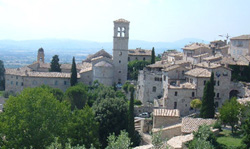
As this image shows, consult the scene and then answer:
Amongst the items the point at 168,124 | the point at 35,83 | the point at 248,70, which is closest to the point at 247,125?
the point at 168,124

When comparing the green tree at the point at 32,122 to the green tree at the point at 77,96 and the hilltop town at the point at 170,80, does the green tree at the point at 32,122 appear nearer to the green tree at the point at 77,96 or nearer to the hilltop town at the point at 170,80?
the hilltop town at the point at 170,80

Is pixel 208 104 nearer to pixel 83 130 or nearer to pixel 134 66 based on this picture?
pixel 83 130

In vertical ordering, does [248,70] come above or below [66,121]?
above

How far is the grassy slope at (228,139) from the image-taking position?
2855cm

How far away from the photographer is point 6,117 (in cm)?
2992

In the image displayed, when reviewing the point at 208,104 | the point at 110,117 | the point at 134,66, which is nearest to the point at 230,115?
the point at 208,104

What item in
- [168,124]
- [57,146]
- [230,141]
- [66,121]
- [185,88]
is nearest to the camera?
[57,146]

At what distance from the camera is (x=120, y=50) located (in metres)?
64.8

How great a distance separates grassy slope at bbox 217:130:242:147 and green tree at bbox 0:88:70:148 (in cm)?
1374

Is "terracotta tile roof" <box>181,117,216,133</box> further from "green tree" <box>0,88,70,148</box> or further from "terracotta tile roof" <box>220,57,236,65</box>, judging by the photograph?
"terracotta tile roof" <box>220,57,236,65</box>

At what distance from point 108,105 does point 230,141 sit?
50.0 ft

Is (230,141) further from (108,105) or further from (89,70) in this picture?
(89,70)

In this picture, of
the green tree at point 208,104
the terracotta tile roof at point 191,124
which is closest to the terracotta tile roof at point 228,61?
the green tree at point 208,104

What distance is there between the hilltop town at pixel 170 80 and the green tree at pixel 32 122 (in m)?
10.3
